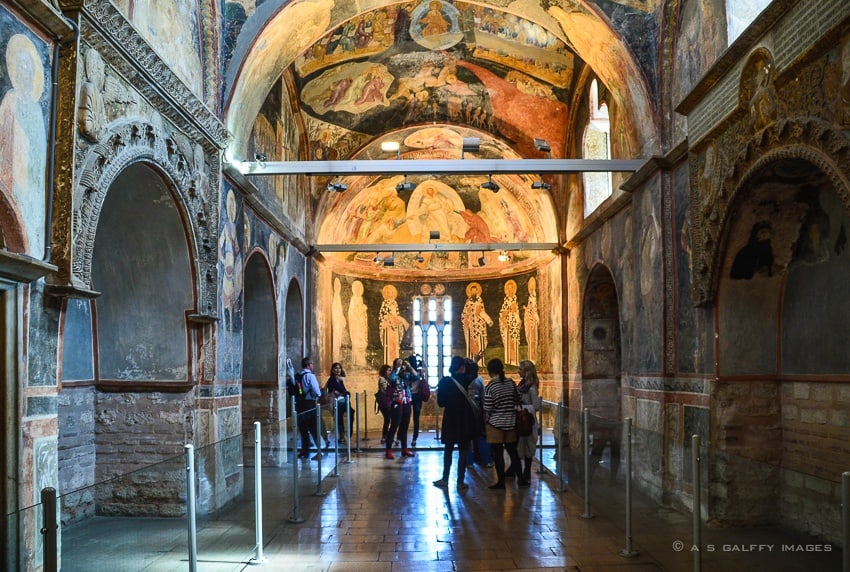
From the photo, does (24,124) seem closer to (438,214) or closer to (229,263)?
(229,263)

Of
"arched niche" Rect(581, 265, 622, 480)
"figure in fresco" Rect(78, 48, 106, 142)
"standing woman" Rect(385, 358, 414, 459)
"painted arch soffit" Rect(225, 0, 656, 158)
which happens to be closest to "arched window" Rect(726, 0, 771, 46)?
"painted arch soffit" Rect(225, 0, 656, 158)

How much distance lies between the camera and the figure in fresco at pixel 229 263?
1100cm

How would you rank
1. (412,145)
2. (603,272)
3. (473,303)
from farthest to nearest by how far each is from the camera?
(473,303) → (412,145) → (603,272)

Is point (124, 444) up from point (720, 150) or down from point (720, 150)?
down

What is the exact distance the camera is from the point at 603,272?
16469 millimetres

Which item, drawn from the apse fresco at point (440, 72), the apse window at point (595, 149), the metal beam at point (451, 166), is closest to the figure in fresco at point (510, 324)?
the apse fresco at point (440, 72)

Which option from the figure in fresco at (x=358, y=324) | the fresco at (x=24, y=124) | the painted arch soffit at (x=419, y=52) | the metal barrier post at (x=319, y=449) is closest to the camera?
the fresco at (x=24, y=124)

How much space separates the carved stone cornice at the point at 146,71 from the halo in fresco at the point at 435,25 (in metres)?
6.25

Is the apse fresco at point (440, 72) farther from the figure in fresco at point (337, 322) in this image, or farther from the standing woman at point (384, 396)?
the standing woman at point (384, 396)

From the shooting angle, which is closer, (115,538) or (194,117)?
(115,538)

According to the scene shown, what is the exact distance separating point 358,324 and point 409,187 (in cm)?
1102

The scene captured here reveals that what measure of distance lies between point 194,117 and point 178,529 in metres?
5.69

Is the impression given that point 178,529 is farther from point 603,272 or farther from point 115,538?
point 603,272

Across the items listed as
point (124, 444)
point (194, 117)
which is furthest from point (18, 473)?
point (194, 117)
